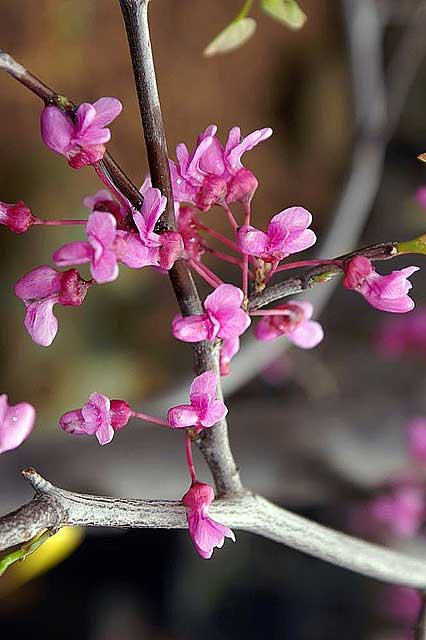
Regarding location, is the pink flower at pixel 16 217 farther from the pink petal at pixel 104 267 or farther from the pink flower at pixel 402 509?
the pink flower at pixel 402 509

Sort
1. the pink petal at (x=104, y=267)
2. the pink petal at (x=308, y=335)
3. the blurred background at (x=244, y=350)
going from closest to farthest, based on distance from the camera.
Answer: the pink petal at (x=104, y=267) < the pink petal at (x=308, y=335) < the blurred background at (x=244, y=350)

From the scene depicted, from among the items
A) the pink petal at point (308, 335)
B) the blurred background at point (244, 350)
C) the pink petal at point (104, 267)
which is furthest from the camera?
the blurred background at point (244, 350)

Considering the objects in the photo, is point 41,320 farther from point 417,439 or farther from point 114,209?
point 417,439

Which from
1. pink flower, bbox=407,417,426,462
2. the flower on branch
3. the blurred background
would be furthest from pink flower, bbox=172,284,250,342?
pink flower, bbox=407,417,426,462

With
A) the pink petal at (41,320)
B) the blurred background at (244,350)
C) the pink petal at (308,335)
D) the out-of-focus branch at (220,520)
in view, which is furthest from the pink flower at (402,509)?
the pink petal at (41,320)

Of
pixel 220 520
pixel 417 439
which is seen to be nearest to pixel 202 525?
pixel 220 520

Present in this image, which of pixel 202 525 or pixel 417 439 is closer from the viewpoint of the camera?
pixel 202 525
